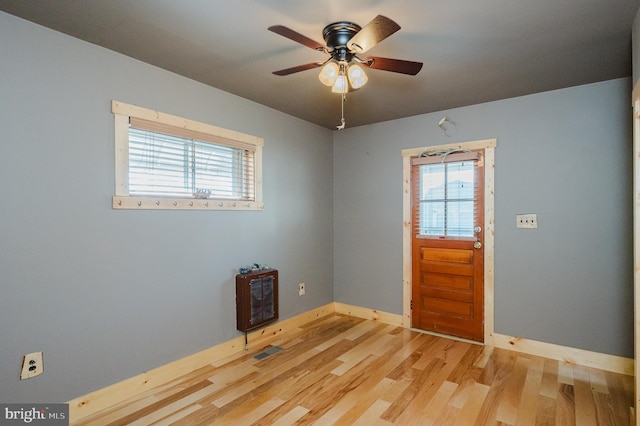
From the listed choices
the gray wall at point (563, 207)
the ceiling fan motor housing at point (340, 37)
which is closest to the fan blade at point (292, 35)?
the ceiling fan motor housing at point (340, 37)

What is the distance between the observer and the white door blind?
2.57 m

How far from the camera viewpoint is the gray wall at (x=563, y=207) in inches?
111

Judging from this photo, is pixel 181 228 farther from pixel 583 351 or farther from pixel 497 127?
Result: pixel 583 351

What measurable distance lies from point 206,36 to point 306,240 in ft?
8.47

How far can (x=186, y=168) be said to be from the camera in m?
2.88

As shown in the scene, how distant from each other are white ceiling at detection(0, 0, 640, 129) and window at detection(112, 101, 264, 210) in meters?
0.46

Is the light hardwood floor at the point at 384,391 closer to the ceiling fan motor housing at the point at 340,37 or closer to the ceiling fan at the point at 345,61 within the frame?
the ceiling fan at the point at 345,61

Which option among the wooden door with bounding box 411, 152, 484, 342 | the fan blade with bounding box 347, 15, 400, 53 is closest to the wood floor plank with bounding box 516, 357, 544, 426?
the wooden door with bounding box 411, 152, 484, 342

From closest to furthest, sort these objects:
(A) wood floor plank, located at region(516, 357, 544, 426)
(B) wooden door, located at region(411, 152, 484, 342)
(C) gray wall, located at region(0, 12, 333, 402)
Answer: (C) gray wall, located at region(0, 12, 333, 402)
(A) wood floor plank, located at region(516, 357, 544, 426)
(B) wooden door, located at region(411, 152, 484, 342)

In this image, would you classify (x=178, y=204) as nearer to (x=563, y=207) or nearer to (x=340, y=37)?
(x=340, y=37)

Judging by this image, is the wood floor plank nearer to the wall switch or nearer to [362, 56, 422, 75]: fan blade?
the wall switch

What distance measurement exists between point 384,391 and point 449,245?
5.90ft

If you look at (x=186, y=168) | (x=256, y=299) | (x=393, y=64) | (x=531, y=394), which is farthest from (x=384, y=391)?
(x=186, y=168)

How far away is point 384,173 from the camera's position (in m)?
4.16
